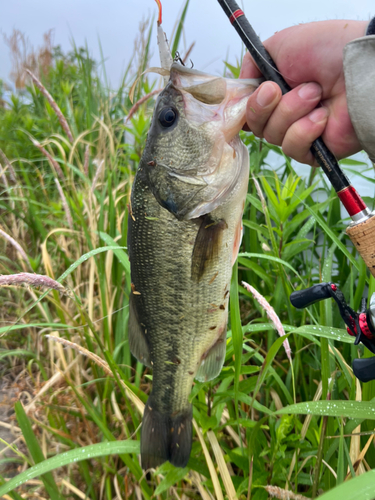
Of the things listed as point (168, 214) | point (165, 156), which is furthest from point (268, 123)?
point (168, 214)

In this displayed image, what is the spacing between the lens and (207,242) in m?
1.20

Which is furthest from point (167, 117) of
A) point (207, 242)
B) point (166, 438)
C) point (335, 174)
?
point (166, 438)

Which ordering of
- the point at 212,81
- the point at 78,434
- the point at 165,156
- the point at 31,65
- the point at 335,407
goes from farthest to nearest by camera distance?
1. the point at 31,65
2. the point at 78,434
3. the point at 165,156
4. the point at 212,81
5. the point at 335,407

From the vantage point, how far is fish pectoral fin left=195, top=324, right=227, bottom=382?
4.20ft

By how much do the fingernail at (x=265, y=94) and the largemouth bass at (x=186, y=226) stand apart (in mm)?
82

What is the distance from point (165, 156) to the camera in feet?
4.08

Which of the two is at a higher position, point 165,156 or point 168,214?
point 165,156

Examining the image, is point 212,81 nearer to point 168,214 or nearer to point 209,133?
point 209,133

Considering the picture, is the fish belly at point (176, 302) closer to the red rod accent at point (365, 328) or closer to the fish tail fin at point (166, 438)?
the fish tail fin at point (166, 438)

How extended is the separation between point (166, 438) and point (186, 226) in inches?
30.6

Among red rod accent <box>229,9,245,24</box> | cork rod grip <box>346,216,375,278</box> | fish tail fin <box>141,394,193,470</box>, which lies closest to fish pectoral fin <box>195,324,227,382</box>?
fish tail fin <box>141,394,193,470</box>

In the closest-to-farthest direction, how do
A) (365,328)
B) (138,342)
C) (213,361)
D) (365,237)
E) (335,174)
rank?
(365,328) → (365,237) → (335,174) → (213,361) → (138,342)

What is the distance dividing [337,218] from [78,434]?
2.04 m

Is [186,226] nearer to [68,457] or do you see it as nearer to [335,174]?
[335,174]
